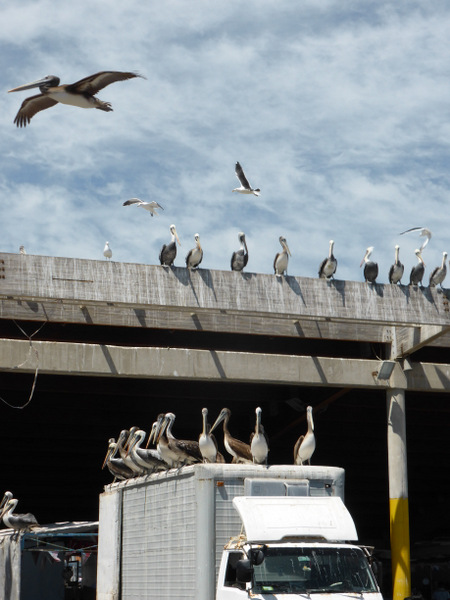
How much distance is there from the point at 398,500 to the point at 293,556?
38.0 ft

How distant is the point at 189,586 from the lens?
11.2m

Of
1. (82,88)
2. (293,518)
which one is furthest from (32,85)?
(293,518)

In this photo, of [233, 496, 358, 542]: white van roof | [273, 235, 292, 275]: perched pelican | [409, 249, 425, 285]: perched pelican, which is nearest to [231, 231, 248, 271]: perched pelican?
[273, 235, 292, 275]: perched pelican

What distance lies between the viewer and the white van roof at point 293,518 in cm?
1038

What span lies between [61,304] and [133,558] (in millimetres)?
8877

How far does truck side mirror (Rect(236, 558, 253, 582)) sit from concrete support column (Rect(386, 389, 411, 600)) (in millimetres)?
11546

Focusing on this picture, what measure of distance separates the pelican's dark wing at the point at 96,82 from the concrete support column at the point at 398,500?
10.9 meters

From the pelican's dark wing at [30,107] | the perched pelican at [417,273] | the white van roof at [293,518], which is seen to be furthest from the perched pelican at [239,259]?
the white van roof at [293,518]

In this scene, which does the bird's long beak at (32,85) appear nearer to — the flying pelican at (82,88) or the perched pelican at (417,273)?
the flying pelican at (82,88)

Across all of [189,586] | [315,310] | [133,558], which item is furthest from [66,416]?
[189,586]

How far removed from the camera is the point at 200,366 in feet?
68.6

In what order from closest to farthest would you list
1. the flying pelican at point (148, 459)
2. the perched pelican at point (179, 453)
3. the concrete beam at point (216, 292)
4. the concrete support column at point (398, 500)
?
the perched pelican at point (179, 453) < the flying pelican at point (148, 459) < the concrete beam at point (216, 292) < the concrete support column at point (398, 500)

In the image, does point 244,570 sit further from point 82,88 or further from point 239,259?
point 239,259

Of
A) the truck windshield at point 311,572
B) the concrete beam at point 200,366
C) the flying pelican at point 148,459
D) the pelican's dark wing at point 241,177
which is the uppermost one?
the pelican's dark wing at point 241,177
